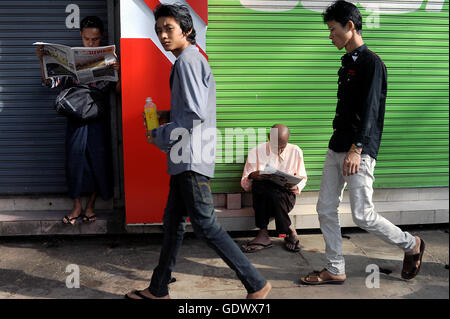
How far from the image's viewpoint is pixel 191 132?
2.70 meters

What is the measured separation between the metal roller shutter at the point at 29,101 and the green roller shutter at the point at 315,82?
1.41 m

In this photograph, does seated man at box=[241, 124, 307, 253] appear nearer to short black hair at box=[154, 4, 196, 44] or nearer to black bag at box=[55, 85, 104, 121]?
black bag at box=[55, 85, 104, 121]

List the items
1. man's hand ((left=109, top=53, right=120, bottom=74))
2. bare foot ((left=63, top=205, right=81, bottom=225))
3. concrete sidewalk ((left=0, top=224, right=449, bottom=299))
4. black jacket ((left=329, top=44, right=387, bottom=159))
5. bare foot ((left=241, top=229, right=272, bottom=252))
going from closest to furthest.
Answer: black jacket ((left=329, top=44, right=387, bottom=159))
concrete sidewalk ((left=0, top=224, right=449, bottom=299))
man's hand ((left=109, top=53, right=120, bottom=74))
bare foot ((left=241, top=229, right=272, bottom=252))
bare foot ((left=63, top=205, right=81, bottom=225))

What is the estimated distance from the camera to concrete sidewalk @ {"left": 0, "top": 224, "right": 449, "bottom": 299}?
10.7 feet

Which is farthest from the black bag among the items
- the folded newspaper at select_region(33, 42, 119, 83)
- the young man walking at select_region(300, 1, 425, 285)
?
the young man walking at select_region(300, 1, 425, 285)

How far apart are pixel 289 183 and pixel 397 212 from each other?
4.62 ft

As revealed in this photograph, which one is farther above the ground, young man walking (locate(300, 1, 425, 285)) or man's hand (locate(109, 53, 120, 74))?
man's hand (locate(109, 53, 120, 74))

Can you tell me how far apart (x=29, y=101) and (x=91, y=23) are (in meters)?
1.11

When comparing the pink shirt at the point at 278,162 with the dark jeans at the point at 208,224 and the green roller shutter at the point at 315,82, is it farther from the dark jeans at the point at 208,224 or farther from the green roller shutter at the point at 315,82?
the dark jeans at the point at 208,224

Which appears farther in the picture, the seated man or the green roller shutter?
the green roller shutter

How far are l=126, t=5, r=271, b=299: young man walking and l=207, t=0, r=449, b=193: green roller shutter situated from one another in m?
1.64

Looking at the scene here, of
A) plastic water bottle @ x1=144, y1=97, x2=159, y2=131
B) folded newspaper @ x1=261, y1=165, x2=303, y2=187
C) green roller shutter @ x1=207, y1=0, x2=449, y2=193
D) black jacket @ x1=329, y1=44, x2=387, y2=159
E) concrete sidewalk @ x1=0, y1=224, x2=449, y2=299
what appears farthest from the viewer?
green roller shutter @ x1=207, y1=0, x2=449, y2=193

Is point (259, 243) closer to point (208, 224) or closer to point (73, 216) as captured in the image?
point (208, 224)
